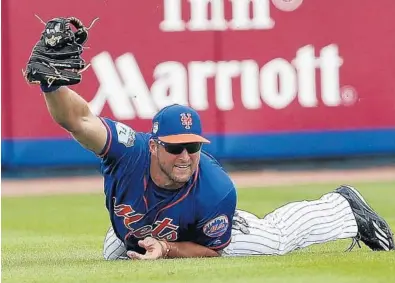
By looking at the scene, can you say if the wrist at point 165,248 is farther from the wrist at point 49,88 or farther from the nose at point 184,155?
the wrist at point 49,88

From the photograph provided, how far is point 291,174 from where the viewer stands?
12273mm

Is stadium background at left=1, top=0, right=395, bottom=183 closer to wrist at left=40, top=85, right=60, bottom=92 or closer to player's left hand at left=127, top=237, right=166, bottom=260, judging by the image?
player's left hand at left=127, top=237, right=166, bottom=260

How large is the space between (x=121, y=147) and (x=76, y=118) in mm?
378

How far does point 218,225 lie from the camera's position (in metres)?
6.38

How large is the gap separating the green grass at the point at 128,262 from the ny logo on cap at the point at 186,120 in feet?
2.21

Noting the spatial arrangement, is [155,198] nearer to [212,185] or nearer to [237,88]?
[212,185]

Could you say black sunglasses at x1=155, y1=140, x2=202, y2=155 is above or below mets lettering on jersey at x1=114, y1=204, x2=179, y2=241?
above

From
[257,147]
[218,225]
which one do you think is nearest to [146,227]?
[218,225]

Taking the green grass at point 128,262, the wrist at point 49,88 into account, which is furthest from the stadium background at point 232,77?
the wrist at point 49,88

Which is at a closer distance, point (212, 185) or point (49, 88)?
point (49, 88)

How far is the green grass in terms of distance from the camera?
5.61 metres

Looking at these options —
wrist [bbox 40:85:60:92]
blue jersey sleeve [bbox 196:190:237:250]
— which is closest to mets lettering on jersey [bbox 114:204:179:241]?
blue jersey sleeve [bbox 196:190:237:250]

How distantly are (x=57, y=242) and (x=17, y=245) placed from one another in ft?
0.92

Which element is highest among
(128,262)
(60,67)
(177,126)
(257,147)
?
(60,67)
